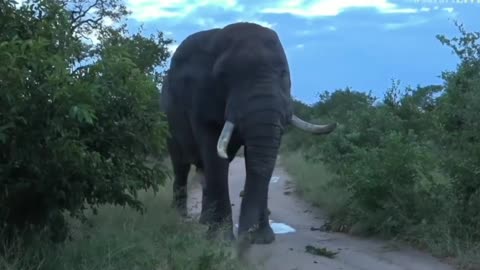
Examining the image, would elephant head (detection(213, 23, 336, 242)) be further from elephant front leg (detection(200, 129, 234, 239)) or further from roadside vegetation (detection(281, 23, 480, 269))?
roadside vegetation (detection(281, 23, 480, 269))

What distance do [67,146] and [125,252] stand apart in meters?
1.78

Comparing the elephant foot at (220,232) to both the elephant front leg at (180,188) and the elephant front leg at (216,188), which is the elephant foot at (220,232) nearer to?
the elephant front leg at (216,188)

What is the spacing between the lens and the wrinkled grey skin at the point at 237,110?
32.8ft

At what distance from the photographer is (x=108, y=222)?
9.98m

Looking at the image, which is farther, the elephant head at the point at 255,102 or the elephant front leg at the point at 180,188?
the elephant front leg at the point at 180,188

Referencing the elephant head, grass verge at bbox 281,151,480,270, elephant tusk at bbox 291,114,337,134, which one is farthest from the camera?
elephant tusk at bbox 291,114,337,134

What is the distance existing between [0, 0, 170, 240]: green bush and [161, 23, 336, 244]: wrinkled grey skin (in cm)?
229

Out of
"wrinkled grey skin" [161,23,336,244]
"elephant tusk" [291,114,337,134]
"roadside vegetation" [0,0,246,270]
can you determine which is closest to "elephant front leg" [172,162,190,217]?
"wrinkled grey skin" [161,23,336,244]

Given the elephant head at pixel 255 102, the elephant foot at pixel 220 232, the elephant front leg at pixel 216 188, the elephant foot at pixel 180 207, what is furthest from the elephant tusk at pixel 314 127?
the elephant foot at pixel 180 207

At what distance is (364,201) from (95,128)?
5.32 metres

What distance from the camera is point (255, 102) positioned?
10.1 meters

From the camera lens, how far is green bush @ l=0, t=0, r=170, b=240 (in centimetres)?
632

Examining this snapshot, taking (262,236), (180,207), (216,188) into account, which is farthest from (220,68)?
(180,207)

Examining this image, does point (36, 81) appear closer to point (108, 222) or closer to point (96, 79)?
point (96, 79)
